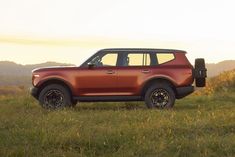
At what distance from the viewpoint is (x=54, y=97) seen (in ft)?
53.9

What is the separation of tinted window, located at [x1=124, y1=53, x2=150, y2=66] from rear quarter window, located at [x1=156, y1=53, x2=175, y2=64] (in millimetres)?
331

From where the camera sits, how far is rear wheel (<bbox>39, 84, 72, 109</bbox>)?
16.3m

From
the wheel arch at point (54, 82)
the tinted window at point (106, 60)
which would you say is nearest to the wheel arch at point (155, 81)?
the tinted window at point (106, 60)

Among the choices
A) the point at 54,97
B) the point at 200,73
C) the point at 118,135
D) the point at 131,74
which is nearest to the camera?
the point at 118,135

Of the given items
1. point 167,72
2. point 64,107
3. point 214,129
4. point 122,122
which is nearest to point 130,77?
point 167,72

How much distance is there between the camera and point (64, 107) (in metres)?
16.0

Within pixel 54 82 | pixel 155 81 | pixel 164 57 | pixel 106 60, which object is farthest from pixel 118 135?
pixel 164 57

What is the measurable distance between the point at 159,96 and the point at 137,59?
4.23 feet

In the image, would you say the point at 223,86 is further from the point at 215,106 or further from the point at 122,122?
the point at 122,122

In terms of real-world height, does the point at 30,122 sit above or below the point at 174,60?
below

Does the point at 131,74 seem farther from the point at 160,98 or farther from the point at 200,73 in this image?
the point at 200,73

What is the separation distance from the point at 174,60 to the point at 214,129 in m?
4.97

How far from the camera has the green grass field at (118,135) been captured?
31.8 feet

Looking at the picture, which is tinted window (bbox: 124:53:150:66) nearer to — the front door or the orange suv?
the orange suv
